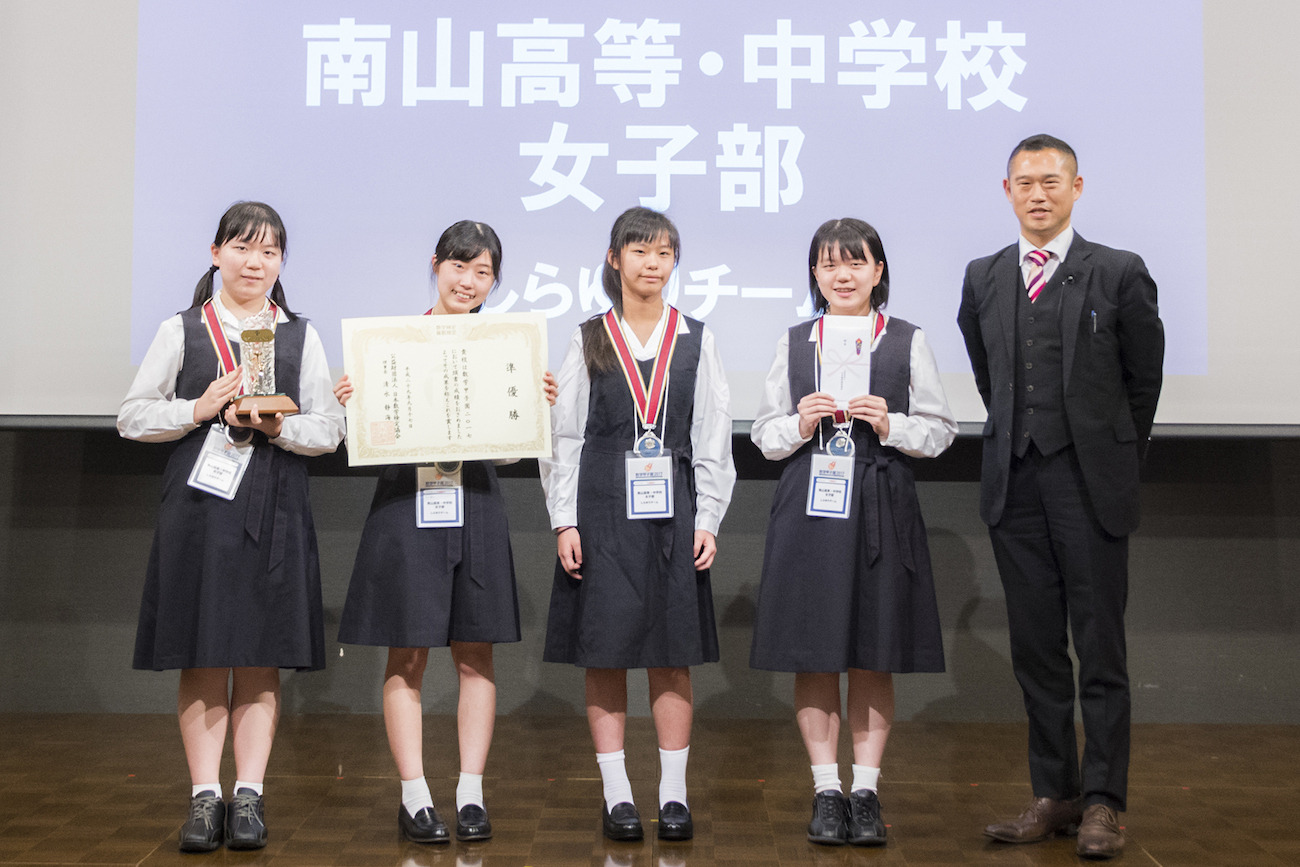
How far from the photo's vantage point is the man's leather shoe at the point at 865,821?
2463mm

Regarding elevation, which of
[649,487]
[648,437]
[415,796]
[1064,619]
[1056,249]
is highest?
[1056,249]

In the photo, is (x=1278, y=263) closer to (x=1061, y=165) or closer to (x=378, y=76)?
(x=1061, y=165)

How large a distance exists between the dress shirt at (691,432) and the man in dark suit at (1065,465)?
67 cm

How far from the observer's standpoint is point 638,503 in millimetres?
2523

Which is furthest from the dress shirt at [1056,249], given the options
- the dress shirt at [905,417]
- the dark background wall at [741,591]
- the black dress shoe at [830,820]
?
the dark background wall at [741,591]

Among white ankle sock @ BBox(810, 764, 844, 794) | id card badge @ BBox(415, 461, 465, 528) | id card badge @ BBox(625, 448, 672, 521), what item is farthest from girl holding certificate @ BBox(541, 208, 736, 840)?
white ankle sock @ BBox(810, 764, 844, 794)

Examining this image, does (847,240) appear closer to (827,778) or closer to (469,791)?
(827,778)

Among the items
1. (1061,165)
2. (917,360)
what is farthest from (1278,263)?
(917,360)

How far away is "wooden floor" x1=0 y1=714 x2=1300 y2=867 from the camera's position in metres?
2.44

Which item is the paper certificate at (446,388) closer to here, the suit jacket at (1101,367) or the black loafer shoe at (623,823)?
the black loafer shoe at (623,823)

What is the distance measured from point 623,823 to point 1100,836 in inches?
42.7

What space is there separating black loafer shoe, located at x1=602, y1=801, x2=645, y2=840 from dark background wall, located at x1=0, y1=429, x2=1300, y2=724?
4.79 ft

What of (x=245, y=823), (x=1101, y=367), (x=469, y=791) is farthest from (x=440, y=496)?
(x=1101, y=367)

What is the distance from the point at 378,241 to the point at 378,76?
1.83 ft
